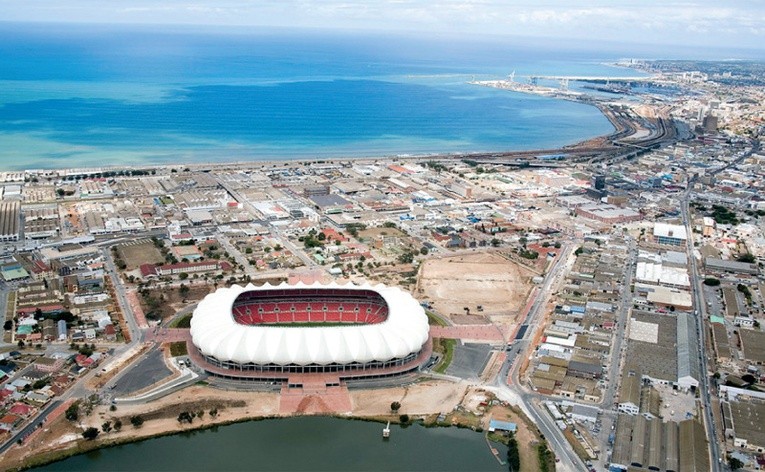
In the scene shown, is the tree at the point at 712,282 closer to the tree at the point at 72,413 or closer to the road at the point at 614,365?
the road at the point at 614,365

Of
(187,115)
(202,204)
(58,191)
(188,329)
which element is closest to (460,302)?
(188,329)

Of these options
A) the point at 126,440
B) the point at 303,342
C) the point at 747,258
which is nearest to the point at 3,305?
the point at 126,440

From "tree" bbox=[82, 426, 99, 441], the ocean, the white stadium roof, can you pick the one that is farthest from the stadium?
the ocean

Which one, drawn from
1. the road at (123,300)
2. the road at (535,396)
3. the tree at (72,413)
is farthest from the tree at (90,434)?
the road at (535,396)

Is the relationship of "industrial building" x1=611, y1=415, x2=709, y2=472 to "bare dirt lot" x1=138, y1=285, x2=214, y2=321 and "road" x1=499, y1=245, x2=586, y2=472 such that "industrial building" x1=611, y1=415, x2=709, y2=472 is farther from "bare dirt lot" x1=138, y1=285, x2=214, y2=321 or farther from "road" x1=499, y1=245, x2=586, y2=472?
"bare dirt lot" x1=138, y1=285, x2=214, y2=321

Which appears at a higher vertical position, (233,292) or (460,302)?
(233,292)

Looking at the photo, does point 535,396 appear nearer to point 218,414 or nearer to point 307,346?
point 307,346

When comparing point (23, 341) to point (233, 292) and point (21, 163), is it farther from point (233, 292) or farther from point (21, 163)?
point (21, 163)
